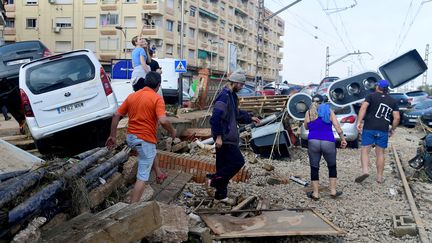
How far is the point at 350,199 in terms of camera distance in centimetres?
745

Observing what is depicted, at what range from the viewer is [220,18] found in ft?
231

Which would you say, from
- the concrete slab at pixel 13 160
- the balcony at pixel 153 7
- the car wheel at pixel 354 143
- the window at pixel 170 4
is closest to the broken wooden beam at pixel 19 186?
the concrete slab at pixel 13 160

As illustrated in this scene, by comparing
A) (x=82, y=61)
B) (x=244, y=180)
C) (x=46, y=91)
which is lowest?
(x=244, y=180)

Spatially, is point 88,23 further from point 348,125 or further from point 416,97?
point 348,125

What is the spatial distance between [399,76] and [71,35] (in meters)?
50.3

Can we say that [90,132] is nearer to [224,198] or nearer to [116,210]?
[224,198]

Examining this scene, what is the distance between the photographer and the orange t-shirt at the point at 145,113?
5336mm

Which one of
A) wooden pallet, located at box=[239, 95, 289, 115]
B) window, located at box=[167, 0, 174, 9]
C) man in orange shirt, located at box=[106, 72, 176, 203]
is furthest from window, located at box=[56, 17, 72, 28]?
man in orange shirt, located at box=[106, 72, 176, 203]

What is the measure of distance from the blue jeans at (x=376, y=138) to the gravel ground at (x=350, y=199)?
29.8 inches

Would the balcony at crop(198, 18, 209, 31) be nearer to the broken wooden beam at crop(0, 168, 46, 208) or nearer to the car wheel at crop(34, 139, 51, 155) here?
the car wheel at crop(34, 139, 51, 155)

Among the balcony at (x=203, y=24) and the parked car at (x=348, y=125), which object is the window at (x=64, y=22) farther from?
the parked car at (x=348, y=125)

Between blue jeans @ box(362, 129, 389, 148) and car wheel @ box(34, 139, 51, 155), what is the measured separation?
576 cm

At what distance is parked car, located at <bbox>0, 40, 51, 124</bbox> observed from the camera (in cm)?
1003

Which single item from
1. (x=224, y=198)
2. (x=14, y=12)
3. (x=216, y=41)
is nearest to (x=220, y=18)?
(x=216, y=41)
